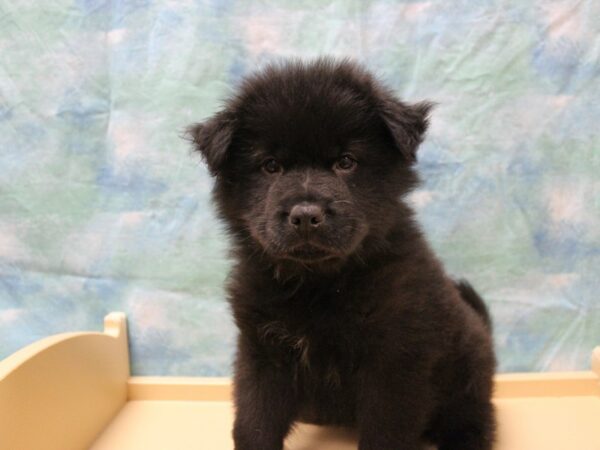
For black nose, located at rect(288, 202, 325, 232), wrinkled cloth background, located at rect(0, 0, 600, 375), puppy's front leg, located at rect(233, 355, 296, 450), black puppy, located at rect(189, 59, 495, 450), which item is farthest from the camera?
wrinkled cloth background, located at rect(0, 0, 600, 375)

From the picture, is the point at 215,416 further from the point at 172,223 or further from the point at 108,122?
the point at 108,122

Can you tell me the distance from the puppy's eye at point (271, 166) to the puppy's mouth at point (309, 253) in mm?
285

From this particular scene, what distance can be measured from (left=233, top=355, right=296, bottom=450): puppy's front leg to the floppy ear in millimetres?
793

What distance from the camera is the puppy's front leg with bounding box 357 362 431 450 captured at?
75.1 inches

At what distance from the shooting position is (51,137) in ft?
9.81

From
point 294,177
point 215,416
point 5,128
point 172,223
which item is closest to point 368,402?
point 294,177

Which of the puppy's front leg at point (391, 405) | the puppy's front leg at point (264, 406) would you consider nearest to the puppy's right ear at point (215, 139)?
the puppy's front leg at point (264, 406)

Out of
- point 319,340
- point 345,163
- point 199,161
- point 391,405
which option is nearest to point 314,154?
point 345,163

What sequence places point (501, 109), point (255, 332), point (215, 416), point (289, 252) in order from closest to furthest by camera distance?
point (289, 252) → point (255, 332) → point (215, 416) → point (501, 109)

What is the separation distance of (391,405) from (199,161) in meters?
1.55

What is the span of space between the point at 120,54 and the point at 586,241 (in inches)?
91.0

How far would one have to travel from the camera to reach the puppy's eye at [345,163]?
6.41 feet

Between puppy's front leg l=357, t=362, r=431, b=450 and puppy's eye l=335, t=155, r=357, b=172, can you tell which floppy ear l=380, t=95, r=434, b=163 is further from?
puppy's front leg l=357, t=362, r=431, b=450

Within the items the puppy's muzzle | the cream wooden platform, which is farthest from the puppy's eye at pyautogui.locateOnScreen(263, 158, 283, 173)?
the cream wooden platform
